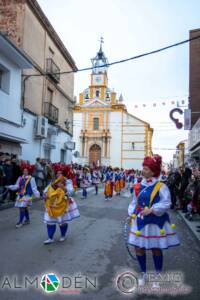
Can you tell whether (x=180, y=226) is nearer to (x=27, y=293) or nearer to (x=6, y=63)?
(x=27, y=293)

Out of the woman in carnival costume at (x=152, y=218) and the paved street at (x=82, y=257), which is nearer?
the woman in carnival costume at (x=152, y=218)

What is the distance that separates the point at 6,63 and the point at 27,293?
1331cm

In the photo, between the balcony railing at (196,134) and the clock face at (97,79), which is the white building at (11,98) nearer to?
the balcony railing at (196,134)

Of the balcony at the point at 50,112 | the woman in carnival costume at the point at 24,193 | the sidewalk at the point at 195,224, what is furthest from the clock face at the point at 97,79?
the woman in carnival costume at the point at 24,193

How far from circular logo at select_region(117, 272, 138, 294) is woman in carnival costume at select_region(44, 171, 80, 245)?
2.21 m

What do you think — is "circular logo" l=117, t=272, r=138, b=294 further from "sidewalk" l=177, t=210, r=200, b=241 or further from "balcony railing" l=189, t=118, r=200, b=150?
"balcony railing" l=189, t=118, r=200, b=150

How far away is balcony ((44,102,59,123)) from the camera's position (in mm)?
20500

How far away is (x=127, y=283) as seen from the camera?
430 centimetres

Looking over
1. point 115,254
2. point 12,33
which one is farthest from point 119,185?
point 115,254

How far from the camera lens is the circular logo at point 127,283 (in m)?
4.07

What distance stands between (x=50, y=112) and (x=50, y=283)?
17.6m

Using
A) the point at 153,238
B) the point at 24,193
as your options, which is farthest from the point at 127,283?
the point at 24,193

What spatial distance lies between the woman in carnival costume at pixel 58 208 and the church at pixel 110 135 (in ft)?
151

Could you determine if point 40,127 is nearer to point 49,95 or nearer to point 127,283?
point 49,95
